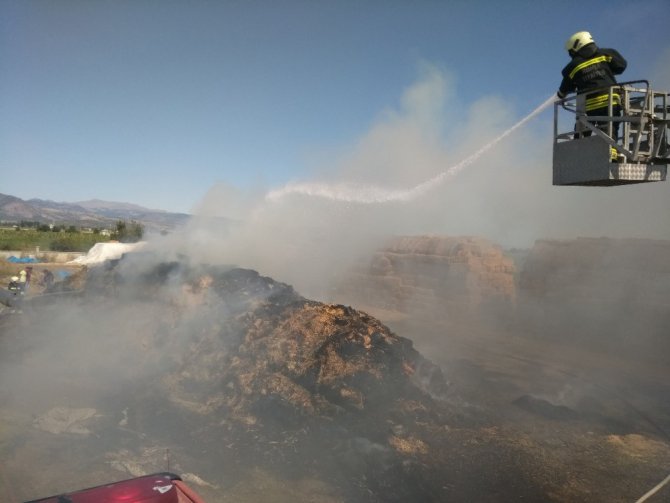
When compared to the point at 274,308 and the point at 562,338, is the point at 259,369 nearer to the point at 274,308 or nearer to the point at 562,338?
the point at 274,308

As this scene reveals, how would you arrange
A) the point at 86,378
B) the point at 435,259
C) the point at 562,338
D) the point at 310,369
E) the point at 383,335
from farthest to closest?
the point at 435,259 → the point at 562,338 → the point at 86,378 → the point at 383,335 → the point at 310,369

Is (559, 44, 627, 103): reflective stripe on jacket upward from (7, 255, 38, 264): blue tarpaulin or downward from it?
upward

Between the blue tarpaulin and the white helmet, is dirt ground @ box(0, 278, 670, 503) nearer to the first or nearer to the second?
the white helmet

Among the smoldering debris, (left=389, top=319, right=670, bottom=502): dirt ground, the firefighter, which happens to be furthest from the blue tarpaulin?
the firefighter

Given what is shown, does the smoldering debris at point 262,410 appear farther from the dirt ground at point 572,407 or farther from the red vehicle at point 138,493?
the red vehicle at point 138,493

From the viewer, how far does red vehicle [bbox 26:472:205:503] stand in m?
3.63

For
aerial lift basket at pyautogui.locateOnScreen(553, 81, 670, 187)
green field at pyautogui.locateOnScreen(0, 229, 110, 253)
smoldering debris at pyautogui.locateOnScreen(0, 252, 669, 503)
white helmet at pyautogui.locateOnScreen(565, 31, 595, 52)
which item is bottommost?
smoldering debris at pyautogui.locateOnScreen(0, 252, 669, 503)

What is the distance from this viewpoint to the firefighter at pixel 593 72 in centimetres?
564

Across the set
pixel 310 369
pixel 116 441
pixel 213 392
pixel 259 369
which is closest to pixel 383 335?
pixel 310 369

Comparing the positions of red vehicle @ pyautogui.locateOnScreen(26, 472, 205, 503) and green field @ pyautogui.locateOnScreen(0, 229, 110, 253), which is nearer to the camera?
red vehicle @ pyautogui.locateOnScreen(26, 472, 205, 503)

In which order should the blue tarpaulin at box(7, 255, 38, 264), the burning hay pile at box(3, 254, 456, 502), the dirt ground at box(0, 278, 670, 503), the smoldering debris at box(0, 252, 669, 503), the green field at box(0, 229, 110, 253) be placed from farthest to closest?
the green field at box(0, 229, 110, 253), the blue tarpaulin at box(7, 255, 38, 264), the burning hay pile at box(3, 254, 456, 502), the smoldering debris at box(0, 252, 669, 503), the dirt ground at box(0, 278, 670, 503)

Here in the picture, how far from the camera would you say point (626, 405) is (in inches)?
404

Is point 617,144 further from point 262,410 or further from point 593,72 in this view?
point 262,410

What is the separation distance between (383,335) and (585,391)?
17.5 feet
